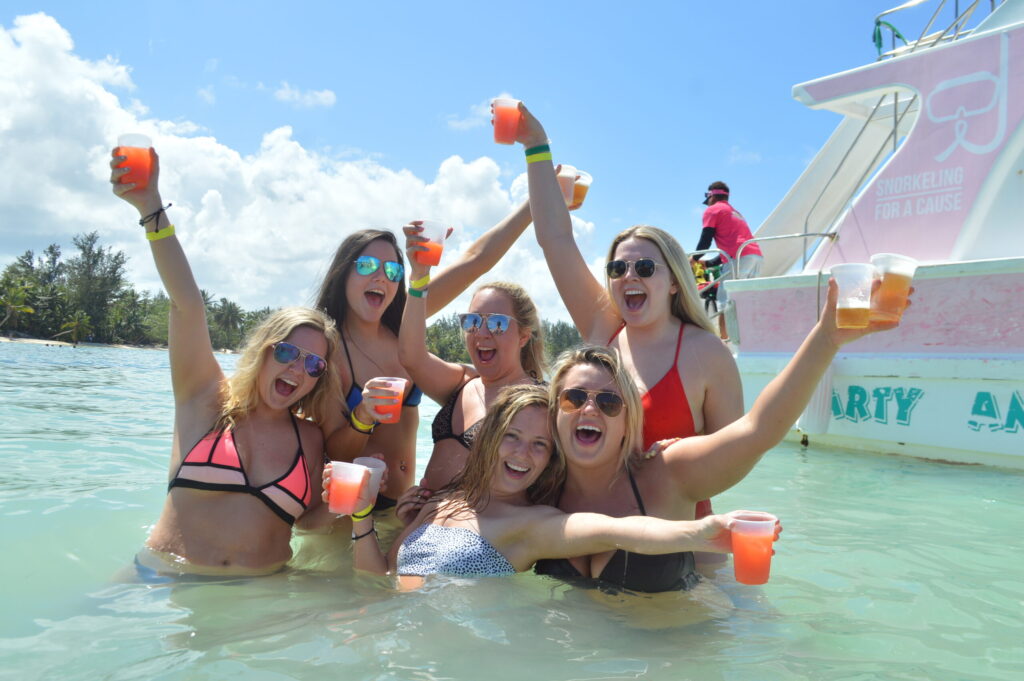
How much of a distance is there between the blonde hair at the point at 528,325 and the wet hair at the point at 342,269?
2.05ft

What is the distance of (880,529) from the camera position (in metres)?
4.71

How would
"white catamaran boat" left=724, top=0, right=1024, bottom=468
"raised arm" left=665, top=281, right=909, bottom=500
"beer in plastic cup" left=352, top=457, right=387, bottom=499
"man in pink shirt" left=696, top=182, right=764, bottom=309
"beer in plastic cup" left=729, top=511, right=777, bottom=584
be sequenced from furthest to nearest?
"man in pink shirt" left=696, top=182, right=764, bottom=309, "white catamaran boat" left=724, top=0, right=1024, bottom=468, "beer in plastic cup" left=352, top=457, right=387, bottom=499, "raised arm" left=665, top=281, right=909, bottom=500, "beer in plastic cup" left=729, top=511, right=777, bottom=584

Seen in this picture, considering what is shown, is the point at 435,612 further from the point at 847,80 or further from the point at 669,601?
the point at 847,80

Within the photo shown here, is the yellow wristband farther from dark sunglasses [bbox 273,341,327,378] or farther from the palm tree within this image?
the palm tree

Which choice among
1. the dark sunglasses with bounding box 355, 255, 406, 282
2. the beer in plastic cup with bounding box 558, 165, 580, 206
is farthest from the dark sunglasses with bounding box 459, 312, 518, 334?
the beer in plastic cup with bounding box 558, 165, 580, 206

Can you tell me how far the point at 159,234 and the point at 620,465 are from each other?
7.10 feet

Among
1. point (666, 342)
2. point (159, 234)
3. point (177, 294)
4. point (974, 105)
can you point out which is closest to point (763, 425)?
point (666, 342)

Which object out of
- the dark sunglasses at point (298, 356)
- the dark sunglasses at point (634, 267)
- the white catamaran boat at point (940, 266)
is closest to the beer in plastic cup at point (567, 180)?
the dark sunglasses at point (634, 267)

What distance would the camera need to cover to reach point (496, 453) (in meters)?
3.02

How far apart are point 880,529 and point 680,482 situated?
108 inches

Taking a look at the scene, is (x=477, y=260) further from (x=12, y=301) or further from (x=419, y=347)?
(x=12, y=301)

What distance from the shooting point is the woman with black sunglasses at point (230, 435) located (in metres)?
3.12

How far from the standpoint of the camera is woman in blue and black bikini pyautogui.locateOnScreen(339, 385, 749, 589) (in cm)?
291

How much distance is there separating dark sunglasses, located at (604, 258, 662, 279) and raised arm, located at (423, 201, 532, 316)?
1.13 meters
